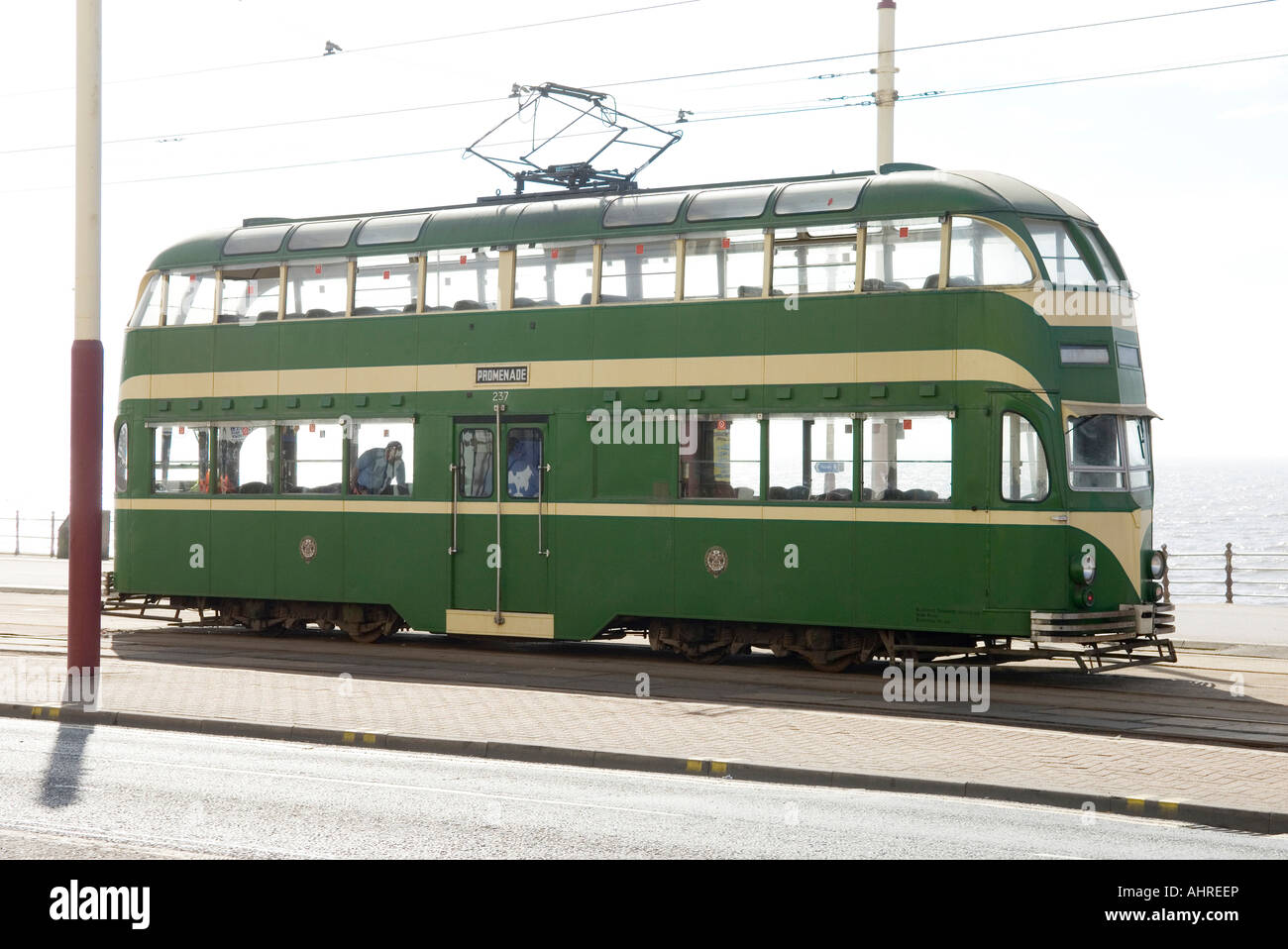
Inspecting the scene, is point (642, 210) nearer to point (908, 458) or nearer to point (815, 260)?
point (815, 260)

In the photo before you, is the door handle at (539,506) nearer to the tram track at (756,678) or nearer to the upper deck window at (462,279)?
the tram track at (756,678)

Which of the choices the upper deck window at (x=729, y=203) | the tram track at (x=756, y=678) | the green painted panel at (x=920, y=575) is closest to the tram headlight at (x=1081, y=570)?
the green painted panel at (x=920, y=575)

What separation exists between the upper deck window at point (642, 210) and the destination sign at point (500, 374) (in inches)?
78.8

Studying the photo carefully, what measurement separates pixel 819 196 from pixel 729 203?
41.1 inches

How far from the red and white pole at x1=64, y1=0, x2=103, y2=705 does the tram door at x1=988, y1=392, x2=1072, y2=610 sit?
8.50 meters

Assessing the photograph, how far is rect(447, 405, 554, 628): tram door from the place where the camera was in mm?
18422

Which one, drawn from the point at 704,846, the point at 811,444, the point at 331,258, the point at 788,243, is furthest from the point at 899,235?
the point at 704,846

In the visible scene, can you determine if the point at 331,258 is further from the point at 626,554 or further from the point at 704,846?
the point at 704,846

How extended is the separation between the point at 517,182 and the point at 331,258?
2500 mm

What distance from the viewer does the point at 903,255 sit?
633 inches

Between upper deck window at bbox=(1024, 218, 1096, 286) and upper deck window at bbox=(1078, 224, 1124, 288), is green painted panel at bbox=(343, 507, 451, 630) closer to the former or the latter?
upper deck window at bbox=(1024, 218, 1096, 286)

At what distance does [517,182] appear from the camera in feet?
64.2

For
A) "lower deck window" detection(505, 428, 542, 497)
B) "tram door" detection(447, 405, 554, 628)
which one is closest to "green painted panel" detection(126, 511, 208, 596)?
"tram door" detection(447, 405, 554, 628)

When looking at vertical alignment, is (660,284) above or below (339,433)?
above
